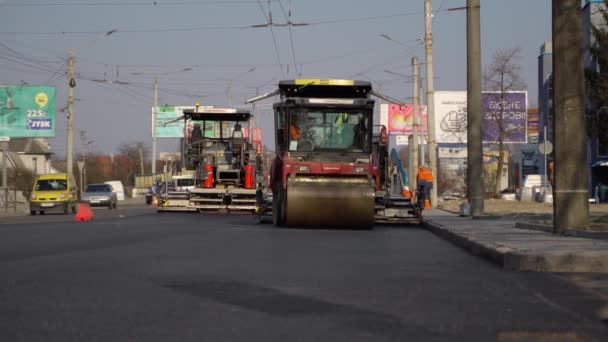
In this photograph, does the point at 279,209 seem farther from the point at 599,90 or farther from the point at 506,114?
the point at 506,114

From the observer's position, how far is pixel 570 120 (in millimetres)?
15438

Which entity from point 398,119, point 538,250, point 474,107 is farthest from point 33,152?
point 538,250

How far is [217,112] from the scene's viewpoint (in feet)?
102

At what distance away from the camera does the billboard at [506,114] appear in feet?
200

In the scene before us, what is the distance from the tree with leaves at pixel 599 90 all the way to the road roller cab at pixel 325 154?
12.5m

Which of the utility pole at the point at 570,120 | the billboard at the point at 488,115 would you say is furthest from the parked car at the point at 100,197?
the utility pole at the point at 570,120

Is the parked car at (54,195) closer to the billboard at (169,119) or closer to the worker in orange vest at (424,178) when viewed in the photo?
the worker in orange vest at (424,178)

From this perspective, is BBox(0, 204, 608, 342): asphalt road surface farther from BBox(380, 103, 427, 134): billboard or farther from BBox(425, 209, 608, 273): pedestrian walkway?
BBox(380, 103, 427, 134): billboard

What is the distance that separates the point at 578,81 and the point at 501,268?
539 centimetres

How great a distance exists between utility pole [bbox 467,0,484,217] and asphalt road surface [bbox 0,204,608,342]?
464 inches

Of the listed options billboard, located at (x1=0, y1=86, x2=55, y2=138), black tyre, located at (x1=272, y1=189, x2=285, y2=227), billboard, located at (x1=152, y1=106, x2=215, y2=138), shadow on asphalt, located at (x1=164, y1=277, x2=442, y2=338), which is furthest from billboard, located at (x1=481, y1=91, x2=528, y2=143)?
shadow on asphalt, located at (x1=164, y1=277, x2=442, y2=338)

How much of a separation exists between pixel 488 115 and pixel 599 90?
3160 cm

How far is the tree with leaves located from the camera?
31.6m

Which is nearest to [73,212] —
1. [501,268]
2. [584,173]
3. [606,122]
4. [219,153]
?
[219,153]
